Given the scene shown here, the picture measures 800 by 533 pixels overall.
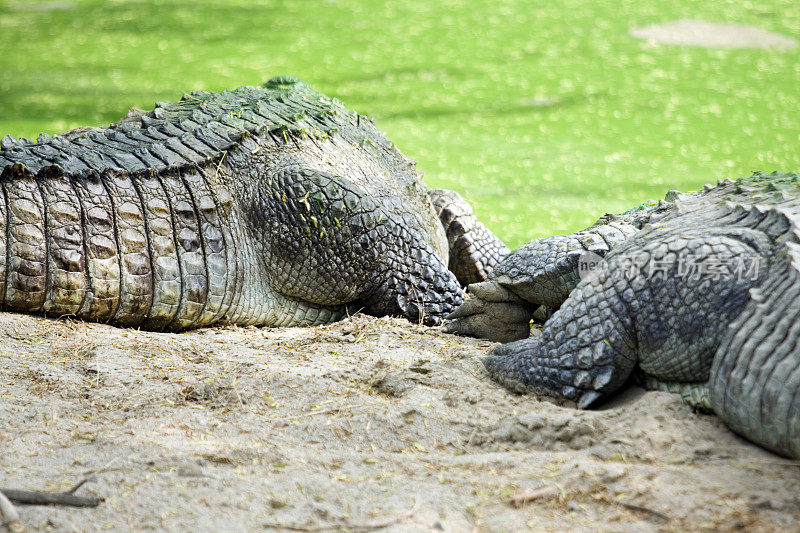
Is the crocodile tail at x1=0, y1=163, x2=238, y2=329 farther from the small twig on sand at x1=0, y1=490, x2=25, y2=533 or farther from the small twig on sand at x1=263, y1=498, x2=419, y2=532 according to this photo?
the small twig on sand at x1=263, y1=498, x2=419, y2=532

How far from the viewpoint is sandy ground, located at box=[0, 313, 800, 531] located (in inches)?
76.8

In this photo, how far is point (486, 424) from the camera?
266 cm

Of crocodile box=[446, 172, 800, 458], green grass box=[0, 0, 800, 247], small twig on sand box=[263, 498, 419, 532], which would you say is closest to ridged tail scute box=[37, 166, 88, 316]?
crocodile box=[446, 172, 800, 458]

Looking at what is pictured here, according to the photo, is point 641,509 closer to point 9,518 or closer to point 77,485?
point 77,485

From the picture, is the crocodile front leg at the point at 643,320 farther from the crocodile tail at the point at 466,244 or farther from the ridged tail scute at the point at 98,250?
the crocodile tail at the point at 466,244

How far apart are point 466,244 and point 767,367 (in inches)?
125

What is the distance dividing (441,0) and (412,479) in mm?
12098

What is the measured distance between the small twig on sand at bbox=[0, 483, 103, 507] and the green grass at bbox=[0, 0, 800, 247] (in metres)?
4.68

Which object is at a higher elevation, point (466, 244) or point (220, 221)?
point (466, 244)

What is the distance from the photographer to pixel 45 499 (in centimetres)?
194

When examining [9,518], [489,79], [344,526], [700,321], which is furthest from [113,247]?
[489,79]

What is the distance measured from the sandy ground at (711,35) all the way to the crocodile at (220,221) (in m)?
A: 8.29

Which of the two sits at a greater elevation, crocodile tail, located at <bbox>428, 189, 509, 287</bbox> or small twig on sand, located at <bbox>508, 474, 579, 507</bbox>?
crocodile tail, located at <bbox>428, 189, 509, 287</bbox>

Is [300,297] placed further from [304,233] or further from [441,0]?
[441,0]
